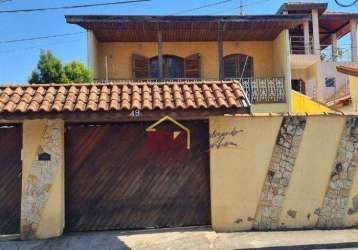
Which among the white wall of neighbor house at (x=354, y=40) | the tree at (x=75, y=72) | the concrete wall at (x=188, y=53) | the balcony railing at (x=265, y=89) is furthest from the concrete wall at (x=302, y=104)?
the white wall of neighbor house at (x=354, y=40)

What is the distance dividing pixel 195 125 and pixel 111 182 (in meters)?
1.98

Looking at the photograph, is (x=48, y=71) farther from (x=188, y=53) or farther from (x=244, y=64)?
(x=244, y=64)

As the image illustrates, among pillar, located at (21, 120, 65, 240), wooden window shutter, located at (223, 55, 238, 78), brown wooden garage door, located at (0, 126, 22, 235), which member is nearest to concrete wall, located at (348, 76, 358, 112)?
wooden window shutter, located at (223, 55, 238, 78)

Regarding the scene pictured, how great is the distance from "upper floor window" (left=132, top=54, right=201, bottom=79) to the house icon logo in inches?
388

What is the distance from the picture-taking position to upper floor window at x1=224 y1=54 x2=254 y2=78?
59.1 feet

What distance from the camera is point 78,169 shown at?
26.3 feet

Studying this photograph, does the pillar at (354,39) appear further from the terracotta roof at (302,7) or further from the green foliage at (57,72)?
the green foliage at (57,72)

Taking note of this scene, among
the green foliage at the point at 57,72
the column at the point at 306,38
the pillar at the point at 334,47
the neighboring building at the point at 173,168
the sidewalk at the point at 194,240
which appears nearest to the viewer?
the sidewalk at the point at 194,240

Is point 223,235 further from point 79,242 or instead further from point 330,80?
point 330,80

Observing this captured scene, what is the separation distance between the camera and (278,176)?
8.02 metres

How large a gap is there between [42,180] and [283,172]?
4595 millimetres

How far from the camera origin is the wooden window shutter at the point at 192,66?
1786 centimetres

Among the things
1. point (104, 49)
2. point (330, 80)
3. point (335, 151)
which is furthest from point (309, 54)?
point (335, 151)

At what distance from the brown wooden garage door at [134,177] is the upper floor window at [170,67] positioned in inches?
399
